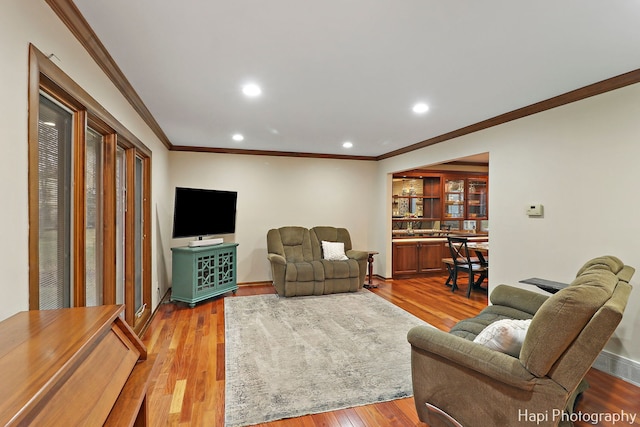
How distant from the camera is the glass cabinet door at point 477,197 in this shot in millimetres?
7094

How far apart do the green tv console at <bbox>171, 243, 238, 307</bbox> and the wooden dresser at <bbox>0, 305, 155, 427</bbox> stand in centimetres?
320

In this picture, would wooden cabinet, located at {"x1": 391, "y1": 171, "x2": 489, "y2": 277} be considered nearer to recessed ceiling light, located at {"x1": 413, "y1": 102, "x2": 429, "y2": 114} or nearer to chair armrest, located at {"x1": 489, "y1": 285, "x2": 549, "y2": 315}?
recessed ceiling light, located at {"x1": 413, "y1": 102, "x2": 429, "y2": 114}

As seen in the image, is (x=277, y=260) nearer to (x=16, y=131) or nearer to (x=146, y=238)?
(x=146, y=238)

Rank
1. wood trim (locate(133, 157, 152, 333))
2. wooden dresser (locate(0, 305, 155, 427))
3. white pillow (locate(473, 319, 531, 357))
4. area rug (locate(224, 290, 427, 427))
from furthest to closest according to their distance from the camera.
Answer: wood trim (locate(133, 157, 152, 333)), area rug (locate(224, 290, 427, 427)), white pillow (locate(473, 319, 531, 357)), wooden dresser (locate(0, 305, 155, 427))

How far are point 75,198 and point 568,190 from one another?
395 centimetres

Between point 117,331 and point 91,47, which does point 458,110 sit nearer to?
point 91,47

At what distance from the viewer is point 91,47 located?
202cm

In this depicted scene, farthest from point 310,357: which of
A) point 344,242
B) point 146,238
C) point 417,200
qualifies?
point 417,200

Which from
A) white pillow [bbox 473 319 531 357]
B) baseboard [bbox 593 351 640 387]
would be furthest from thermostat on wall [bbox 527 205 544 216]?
white pillow [bbox 473 319 531 357]

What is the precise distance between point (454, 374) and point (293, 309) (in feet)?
9.48

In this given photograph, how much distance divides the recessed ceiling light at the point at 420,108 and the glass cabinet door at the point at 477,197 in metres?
4.17

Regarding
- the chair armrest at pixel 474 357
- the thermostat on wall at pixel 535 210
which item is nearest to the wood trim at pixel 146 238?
the chair armrest at pixel 474 357

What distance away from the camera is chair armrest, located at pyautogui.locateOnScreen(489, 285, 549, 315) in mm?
2580

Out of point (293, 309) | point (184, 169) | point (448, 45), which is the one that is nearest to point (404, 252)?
point (293, 309)
